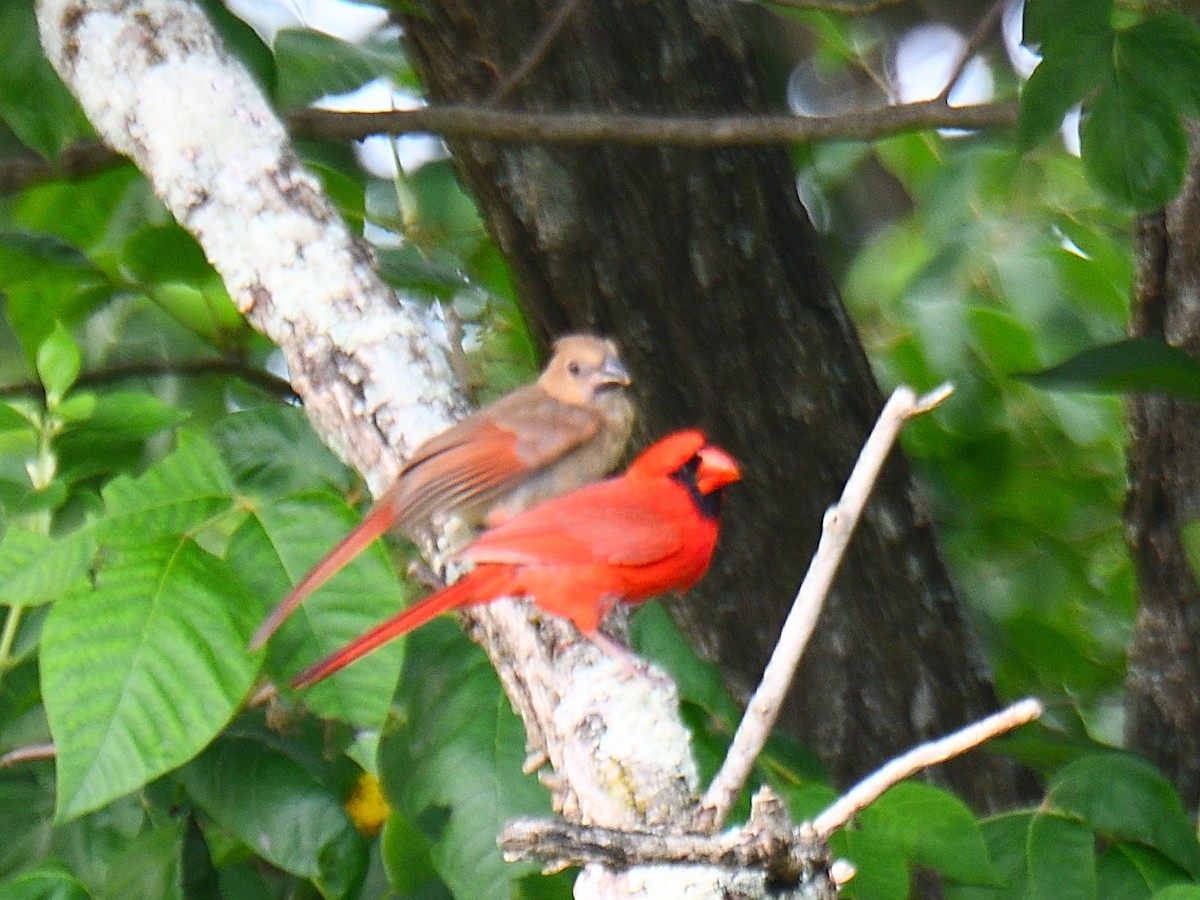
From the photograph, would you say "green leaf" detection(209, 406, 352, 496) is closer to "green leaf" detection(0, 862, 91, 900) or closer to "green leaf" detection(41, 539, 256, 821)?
"green leaf" detection(41, 539, 256, 821)

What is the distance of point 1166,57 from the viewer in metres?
2.50

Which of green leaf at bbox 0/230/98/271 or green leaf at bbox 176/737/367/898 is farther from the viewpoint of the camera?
green leaf at bbox 0/230/98/271

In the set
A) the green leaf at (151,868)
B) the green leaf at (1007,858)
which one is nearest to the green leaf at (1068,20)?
the green leaf at (1007,858)

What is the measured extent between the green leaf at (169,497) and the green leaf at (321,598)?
0.21 feet

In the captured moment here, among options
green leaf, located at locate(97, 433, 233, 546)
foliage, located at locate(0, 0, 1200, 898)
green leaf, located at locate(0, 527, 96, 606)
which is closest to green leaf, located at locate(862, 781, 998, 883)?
foliage, located at locate(0, 0, 1200, 898)

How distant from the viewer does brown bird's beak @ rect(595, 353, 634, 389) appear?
320cm

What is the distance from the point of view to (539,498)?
10.2 ft

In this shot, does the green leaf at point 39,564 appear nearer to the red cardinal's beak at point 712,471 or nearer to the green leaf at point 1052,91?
the red cardinal's beak at point 712,471

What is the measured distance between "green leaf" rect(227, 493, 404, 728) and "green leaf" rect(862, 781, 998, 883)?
680 millimetres

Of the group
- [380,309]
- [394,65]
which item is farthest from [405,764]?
[394,65]

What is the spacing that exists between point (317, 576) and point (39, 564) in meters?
0.35

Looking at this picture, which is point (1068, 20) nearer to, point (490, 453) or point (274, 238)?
point (490, 453)

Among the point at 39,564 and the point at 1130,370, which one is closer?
the point at 39,564

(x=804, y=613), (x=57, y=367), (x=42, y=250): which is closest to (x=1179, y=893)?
(x=804, y=613)
